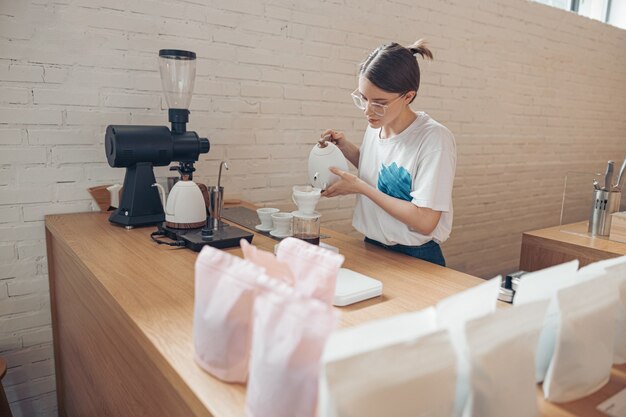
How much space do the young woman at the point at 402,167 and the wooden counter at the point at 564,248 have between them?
1086 millimetres

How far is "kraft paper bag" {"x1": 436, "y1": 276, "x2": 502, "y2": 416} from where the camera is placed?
63cm

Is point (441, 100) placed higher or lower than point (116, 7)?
lower

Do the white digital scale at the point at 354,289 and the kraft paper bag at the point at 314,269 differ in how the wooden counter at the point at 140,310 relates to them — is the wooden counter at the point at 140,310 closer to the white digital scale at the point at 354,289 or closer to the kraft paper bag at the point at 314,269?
the white digital scale at the point at 354,289

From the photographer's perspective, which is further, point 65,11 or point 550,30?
point 550,30

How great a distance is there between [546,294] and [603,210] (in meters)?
2.18

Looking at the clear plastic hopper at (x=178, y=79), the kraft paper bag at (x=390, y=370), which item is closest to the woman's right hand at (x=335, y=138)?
the clear plastic hopper at (x=178, y=79)

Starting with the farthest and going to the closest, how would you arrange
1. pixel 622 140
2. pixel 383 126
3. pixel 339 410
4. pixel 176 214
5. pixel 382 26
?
pixel 622 140 → pixel 382 26 → pixel 383 126 → pixel 176 214 → pixel 339 410

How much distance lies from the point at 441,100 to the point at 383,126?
1.73 m

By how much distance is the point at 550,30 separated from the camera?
4.02 meters

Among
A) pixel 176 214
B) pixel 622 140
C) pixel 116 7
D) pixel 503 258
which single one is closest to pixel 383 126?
pixel 176 214

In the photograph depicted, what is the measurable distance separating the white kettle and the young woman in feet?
1.52

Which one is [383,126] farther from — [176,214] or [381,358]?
[381,358]

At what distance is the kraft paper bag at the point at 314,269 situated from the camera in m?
0.78

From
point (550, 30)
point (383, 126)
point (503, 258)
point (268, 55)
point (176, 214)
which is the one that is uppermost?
point (550, 30)
